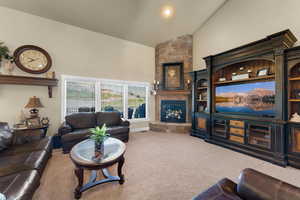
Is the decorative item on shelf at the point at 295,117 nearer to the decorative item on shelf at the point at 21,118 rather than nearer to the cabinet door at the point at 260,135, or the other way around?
the cabinet door at the point at 260,135

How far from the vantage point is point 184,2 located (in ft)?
13.0

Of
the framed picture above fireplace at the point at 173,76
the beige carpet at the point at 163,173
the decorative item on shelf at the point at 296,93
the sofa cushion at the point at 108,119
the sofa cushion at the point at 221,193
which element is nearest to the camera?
the sofa cushion at the point at 221,193

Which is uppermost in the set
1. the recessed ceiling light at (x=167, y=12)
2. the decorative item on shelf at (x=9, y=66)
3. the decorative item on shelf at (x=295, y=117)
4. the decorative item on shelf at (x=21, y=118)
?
the recessed ceiling light at (x=167, y=12)

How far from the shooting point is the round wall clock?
3.29m

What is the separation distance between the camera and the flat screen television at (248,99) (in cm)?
292

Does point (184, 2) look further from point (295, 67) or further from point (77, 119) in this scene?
point (77, 119)

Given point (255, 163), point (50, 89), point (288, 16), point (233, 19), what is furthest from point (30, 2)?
point (255, 163)

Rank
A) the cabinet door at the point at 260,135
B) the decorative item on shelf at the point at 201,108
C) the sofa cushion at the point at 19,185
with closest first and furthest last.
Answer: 1. the sofa cushion at the point at 19,185
2. the cabinet door at the point at 260,135
3. the decorative item on shelf at the point at 201,108

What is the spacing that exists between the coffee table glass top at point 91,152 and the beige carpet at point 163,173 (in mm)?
489

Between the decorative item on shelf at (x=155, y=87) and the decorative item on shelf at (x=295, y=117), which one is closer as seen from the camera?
the decorative item on shelf at (x=295, y=117)

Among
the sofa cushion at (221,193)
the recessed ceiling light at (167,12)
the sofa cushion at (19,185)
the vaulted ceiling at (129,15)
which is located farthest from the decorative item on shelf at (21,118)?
the recessed ceiling light at (167,12)

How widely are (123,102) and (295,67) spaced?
4.84m

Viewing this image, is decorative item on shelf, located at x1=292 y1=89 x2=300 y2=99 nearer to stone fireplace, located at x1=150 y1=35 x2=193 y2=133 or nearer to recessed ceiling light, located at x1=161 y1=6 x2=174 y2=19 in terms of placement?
stone fireplace, located at x1=150 y1=35 x2=193 y2=133

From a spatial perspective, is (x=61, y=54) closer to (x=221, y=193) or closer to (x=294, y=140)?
(x=221, y=193)
